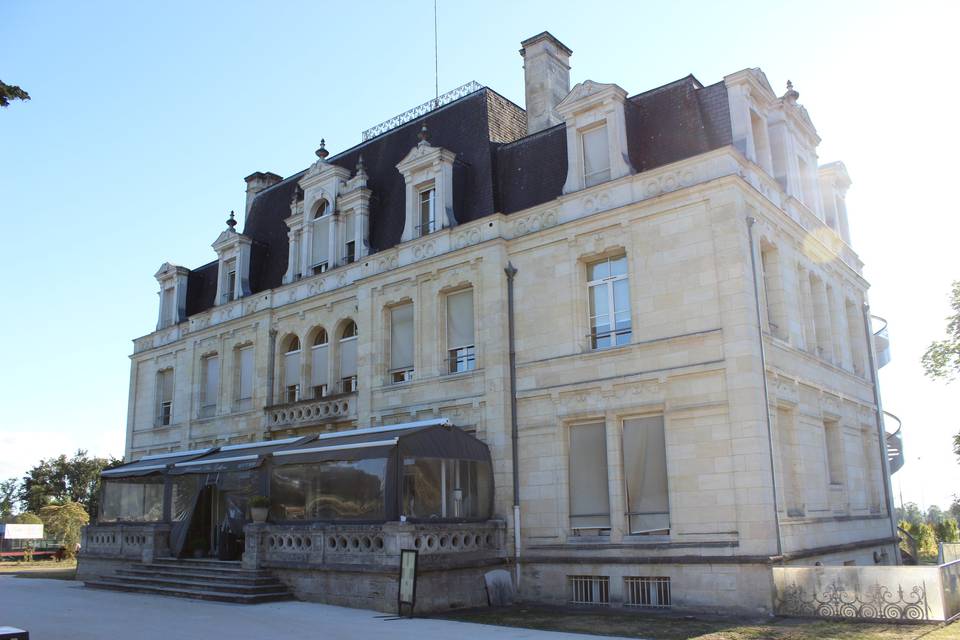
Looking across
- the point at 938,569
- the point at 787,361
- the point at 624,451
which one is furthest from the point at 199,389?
the point at 938,569

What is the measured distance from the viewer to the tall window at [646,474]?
16.3 meters

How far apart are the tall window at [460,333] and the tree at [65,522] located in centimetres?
3204

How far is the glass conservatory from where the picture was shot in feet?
56.7

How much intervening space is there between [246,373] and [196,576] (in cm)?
821

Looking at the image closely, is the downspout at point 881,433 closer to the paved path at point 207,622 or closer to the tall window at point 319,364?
the paved path at point 207,622

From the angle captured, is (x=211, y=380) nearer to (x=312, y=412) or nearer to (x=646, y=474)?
(x=312, y=412)

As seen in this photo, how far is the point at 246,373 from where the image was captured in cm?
2608

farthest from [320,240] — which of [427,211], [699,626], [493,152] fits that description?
[699,626]

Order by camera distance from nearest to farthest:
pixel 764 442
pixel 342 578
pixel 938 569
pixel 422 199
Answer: pixel 938 569
pixel 764 442
pixel 342 578
pixel 422 199

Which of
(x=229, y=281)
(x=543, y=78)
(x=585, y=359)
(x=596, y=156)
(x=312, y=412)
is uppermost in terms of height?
(x=543, y=78)

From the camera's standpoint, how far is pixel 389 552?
16094 millimetres

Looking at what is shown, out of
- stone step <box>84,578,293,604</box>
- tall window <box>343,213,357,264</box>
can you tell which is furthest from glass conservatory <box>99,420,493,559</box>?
tall window <box>343,213,357,264</box>

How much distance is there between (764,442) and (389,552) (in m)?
7.43

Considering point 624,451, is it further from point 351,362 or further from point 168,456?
point 168,456
